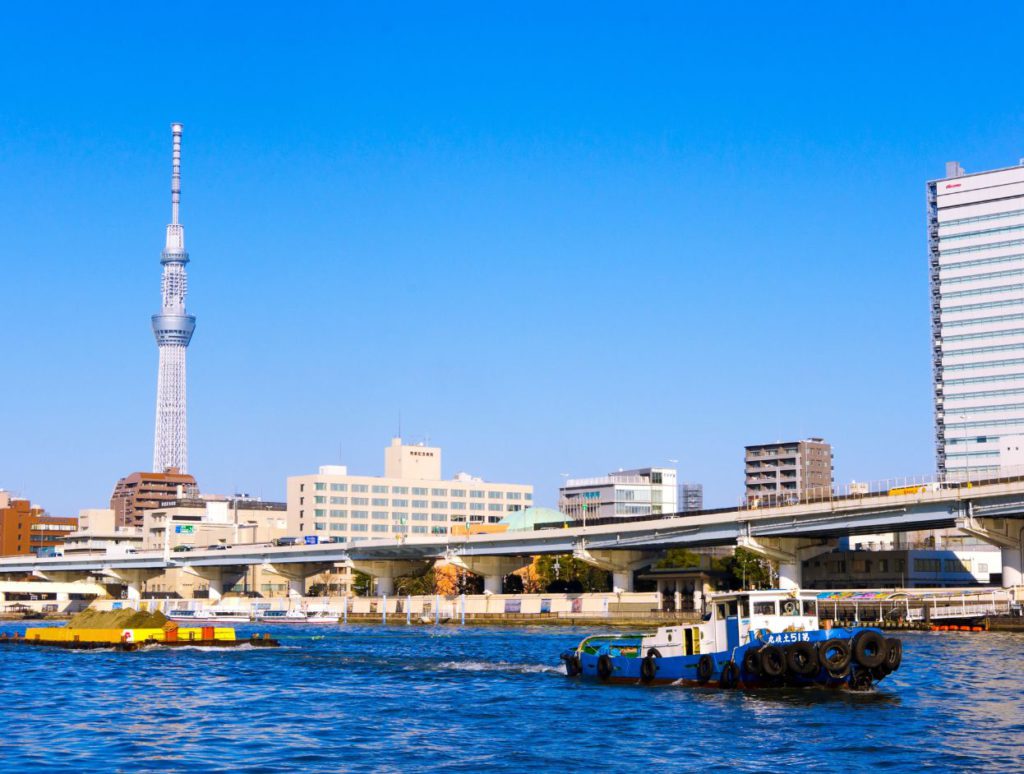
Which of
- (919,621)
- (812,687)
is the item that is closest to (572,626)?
(919,621)

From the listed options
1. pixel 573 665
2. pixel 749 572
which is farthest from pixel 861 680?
pixel 749 572

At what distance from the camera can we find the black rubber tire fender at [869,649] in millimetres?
62562

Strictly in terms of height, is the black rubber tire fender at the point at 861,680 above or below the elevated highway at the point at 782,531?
below

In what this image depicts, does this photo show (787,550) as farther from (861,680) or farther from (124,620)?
(861,680)

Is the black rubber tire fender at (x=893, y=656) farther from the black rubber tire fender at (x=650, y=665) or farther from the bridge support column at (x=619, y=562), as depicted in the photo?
the bridge support column at (x=619, y=562)

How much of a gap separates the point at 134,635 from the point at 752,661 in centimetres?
5937

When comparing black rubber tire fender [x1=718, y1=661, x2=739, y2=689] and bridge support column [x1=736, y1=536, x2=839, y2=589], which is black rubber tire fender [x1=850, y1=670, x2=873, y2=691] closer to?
black rubber tire fender [x1=718, y1=661, x2=739, y2=689]

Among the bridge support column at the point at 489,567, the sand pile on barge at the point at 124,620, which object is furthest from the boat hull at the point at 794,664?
the bridge support column at the point at 489,567

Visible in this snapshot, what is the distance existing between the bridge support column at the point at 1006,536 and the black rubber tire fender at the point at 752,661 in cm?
7087

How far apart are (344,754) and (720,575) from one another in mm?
136586

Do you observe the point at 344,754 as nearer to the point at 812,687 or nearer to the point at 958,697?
the point at 812,687

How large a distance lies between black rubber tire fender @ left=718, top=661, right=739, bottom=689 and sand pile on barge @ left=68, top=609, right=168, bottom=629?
193 ft

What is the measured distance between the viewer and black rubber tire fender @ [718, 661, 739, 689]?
6500 cm

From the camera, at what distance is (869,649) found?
207 feet
